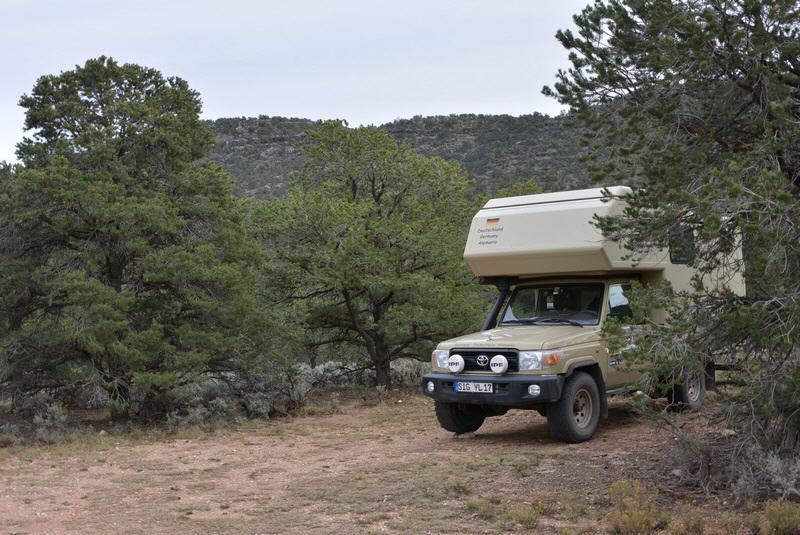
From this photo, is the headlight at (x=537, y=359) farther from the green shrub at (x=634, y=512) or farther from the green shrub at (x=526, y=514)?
the green shrub at (x=526, y=514)

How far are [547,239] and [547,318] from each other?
42.7 inches

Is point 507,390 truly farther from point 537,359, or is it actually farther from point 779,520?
point 779,520

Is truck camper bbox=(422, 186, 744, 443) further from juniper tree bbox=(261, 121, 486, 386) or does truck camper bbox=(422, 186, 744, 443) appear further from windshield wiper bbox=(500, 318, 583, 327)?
juniper tree bbox=(261, 121, 486, 386)

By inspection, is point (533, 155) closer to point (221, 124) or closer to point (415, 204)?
point (221, 124)

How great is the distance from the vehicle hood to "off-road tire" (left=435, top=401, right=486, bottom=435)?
0.92 metres

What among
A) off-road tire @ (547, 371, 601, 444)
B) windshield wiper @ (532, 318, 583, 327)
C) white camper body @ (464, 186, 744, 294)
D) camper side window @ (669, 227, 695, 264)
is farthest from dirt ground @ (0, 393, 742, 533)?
white camper body @ (464, 186, 744, 294)

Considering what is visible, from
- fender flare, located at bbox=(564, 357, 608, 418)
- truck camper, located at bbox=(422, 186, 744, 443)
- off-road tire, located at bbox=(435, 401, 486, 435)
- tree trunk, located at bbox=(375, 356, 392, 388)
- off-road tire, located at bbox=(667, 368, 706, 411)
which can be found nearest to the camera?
truck camper, located at bbox=(422, 186, 744, 443)

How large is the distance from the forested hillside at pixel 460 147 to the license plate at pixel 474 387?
856 inches

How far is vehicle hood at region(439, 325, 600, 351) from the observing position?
9.26 meters

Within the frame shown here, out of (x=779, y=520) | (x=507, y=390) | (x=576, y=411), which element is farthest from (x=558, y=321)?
(x=779, y=520)

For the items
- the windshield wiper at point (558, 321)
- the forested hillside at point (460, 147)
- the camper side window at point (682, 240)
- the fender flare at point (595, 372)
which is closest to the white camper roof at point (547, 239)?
the windshield wiper at point (558, 321)

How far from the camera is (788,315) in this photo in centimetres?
586

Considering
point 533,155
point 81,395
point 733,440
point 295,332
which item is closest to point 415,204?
point 295,332

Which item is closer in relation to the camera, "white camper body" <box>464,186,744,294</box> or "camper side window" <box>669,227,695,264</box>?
"camper side window" <box>669,227,695,264</box>
